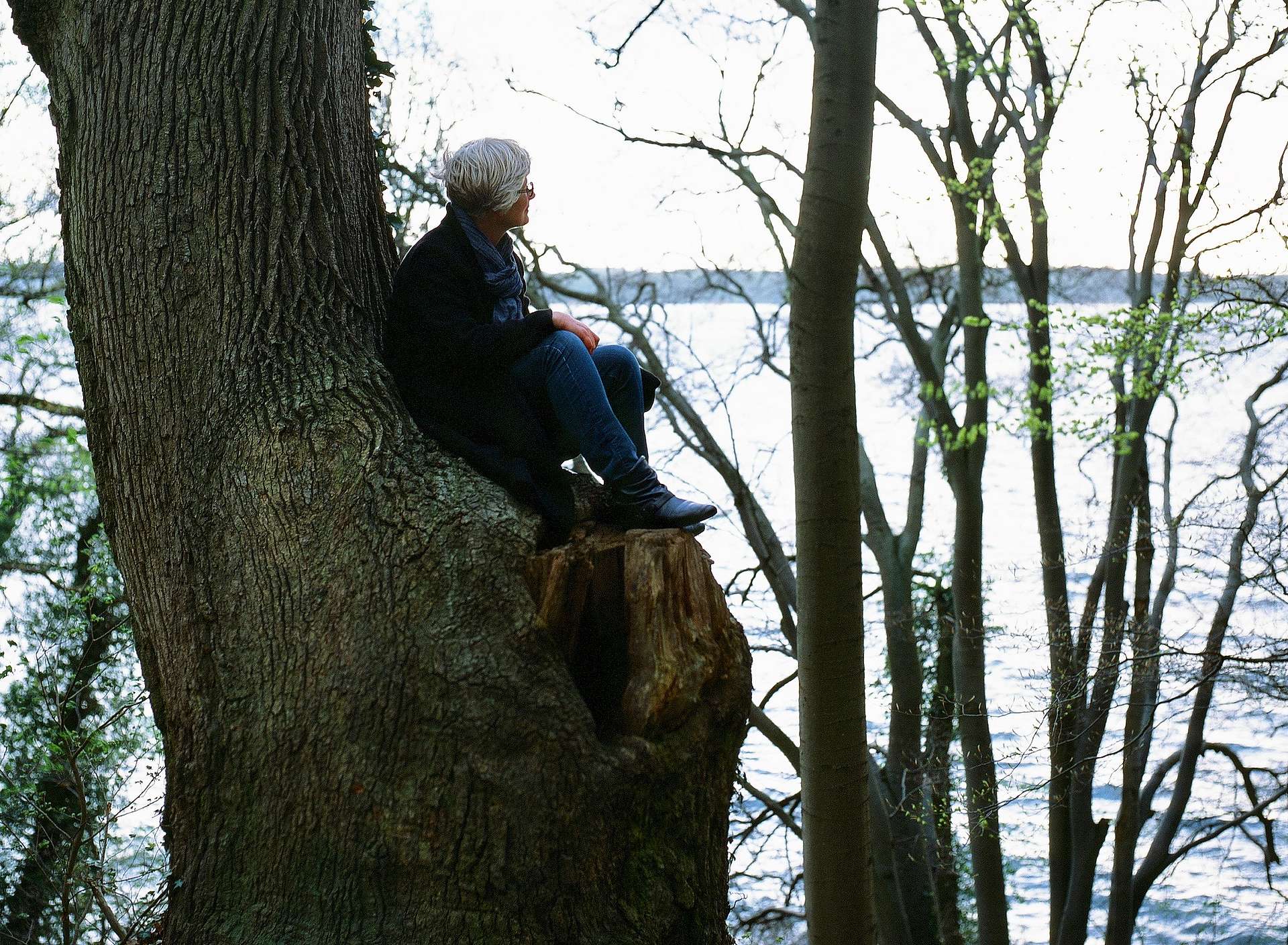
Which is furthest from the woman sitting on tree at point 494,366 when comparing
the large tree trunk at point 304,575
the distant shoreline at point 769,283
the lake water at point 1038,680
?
the distant shoreline at point 769,283

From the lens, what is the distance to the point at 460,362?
3.05 metres

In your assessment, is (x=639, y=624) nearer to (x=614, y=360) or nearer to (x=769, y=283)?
(x=614, y=360)

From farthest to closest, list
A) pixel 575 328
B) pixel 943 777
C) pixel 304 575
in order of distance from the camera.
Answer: pixel 943 777 < pixel 575 328 < pixel 304 575

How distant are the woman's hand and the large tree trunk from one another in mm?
500

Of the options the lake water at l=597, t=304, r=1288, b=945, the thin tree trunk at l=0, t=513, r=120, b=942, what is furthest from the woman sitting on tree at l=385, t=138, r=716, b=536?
the lake water at l=597, t=304, r=1288, b=945

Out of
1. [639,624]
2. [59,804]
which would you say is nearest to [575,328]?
[639,624]

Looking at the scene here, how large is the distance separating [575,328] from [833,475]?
4.66ft

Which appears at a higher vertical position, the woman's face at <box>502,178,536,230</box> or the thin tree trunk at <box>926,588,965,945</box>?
the woman's face at <box>502,178,536,230</box>

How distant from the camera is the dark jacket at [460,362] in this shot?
3.03m

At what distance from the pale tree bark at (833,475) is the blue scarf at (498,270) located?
1214mm

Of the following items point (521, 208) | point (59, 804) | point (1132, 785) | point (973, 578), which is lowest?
point (1132, 785)

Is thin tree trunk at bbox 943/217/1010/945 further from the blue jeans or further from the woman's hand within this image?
the blue jeans

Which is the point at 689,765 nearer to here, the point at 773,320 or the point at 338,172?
the point at 338,172

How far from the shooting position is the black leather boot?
301cm
